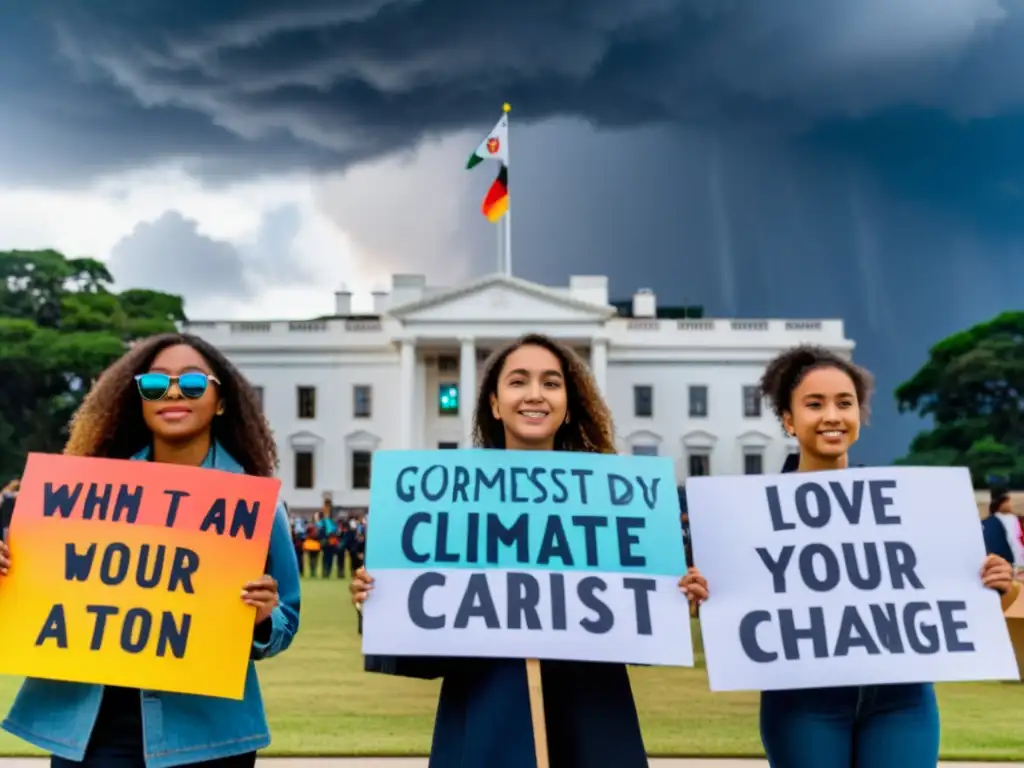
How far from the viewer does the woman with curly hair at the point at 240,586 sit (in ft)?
7.75

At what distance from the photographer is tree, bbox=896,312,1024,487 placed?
43.4 m

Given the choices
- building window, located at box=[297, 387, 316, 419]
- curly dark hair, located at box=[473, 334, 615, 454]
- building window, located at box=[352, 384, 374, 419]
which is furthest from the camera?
building window, located at box=[352, 384, 374, 419]

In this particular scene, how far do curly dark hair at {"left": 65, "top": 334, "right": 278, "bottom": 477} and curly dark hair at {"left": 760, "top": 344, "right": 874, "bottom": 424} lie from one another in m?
1.45

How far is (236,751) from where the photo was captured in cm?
244

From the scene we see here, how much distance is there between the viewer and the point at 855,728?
8.52 feet

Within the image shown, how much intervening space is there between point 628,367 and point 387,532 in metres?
47.8

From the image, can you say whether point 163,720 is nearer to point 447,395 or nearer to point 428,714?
point 428,714

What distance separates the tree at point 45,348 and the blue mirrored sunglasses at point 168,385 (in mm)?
38776

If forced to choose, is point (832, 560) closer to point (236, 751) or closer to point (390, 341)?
point (236, 751)

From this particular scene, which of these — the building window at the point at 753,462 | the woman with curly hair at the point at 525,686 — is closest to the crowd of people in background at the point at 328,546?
the woman with curly hair at the point at 525,686

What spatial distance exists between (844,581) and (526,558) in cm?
85

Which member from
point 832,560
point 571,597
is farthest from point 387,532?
point 832,560

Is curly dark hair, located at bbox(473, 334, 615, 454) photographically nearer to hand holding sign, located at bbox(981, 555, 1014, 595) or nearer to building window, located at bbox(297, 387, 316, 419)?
hand holding sign, located at bbox(981, 555, 1014, 595)

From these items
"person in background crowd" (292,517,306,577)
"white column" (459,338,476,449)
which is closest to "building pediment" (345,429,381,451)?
"white column" (459,338,476,449)
